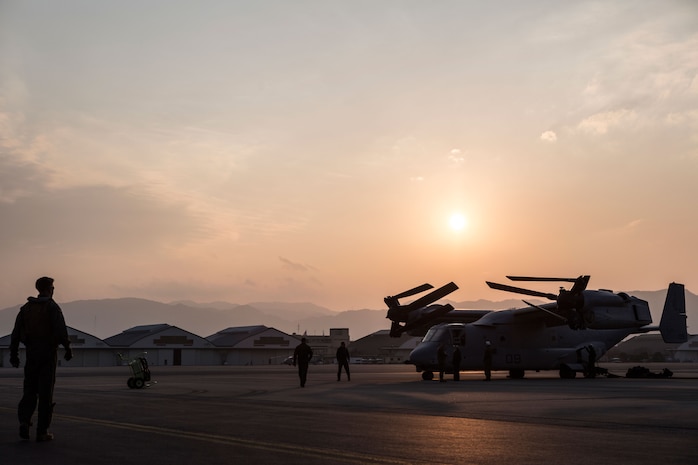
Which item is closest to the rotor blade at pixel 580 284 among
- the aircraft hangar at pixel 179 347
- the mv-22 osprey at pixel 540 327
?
the mv-22 osprey at pixel 540 327

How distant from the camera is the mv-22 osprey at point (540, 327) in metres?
35.9

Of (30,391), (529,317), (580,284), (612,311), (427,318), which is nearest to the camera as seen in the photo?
(30,391)

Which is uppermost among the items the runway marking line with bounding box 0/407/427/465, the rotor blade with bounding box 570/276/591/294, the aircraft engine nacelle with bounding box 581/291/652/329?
the rotor blade with bounding box 570/276/591/294

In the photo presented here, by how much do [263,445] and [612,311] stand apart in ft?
93.6

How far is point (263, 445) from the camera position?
10914 millimetres

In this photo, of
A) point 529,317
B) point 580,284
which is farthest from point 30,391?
point 529,317

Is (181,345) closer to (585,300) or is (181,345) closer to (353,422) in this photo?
(585,300)

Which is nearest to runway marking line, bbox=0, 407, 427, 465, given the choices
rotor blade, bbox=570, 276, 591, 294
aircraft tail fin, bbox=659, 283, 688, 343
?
rotor blade, bbox=570, 276, 591, 294

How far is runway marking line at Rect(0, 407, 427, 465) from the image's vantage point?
9489 mm

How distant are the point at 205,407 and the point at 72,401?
4394 millimetres

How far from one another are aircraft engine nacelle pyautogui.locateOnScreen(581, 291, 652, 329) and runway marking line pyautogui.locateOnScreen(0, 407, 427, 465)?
2618cm

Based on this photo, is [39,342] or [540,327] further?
[540,327]

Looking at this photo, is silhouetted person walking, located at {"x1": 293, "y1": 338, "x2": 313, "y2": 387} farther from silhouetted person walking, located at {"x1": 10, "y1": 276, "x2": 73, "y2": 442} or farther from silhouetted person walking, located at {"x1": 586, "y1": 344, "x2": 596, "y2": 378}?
silhouetted person walking, located at {"x1": 10, "y1": 276, "x2": 73, "y2": 442}

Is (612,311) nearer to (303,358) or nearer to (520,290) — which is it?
(520,290)
